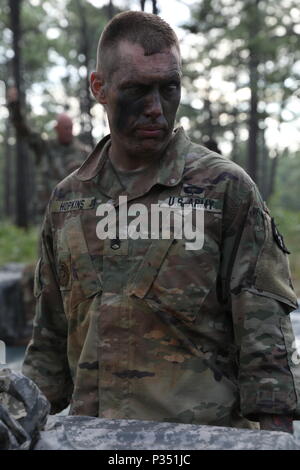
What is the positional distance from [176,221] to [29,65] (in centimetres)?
2576

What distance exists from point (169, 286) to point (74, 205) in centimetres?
49

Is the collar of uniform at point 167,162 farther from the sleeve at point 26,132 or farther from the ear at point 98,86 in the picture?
the sleeve at point 26,132

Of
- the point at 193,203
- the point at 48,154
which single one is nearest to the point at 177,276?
the point at 193,203

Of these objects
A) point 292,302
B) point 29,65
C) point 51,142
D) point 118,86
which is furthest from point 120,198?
point 29,65

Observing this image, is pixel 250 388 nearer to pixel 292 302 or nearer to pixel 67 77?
pixel 292 302

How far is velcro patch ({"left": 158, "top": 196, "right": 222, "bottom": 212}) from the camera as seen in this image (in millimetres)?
1985

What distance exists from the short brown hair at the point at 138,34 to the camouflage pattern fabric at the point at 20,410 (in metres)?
1.09

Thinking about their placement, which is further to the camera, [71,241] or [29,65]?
[29,65]

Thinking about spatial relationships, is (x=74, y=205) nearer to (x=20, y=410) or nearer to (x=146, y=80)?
(x=146, y=80)

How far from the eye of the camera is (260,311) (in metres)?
1.94

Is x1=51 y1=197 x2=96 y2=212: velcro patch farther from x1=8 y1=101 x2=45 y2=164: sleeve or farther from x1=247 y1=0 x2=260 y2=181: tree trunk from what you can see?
x1=247 y1=0 x2=260 y2=181: tree trunk

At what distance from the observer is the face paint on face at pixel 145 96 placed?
78.0 inches

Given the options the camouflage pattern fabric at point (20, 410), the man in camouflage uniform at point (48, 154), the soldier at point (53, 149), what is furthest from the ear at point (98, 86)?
the man in camouflage uniform at point (48, 154)
